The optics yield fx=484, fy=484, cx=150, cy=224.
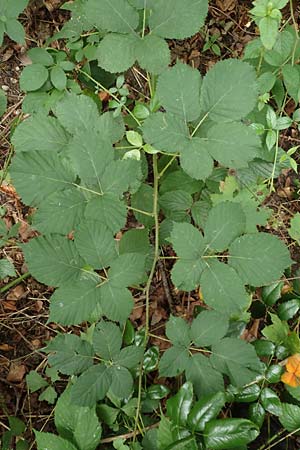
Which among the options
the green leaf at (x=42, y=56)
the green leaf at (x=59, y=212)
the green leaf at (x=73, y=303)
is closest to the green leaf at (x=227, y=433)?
the green leaf at (x=73, y=303)

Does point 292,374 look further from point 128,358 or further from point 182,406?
point 128,358

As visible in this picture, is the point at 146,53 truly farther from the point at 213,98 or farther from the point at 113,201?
the point at 113,201

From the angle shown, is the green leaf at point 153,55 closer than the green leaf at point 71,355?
Yes

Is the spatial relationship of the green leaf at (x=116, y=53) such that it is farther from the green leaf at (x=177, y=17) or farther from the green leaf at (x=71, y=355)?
the green leaf at (x=71, y=355)

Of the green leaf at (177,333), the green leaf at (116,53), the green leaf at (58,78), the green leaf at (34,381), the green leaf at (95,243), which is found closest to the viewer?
the green leaf at (95,243)

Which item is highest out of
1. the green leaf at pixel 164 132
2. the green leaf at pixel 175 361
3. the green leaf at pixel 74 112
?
the green leaf at pixel 74 112

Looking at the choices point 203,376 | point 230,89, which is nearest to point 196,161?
point 230,89
